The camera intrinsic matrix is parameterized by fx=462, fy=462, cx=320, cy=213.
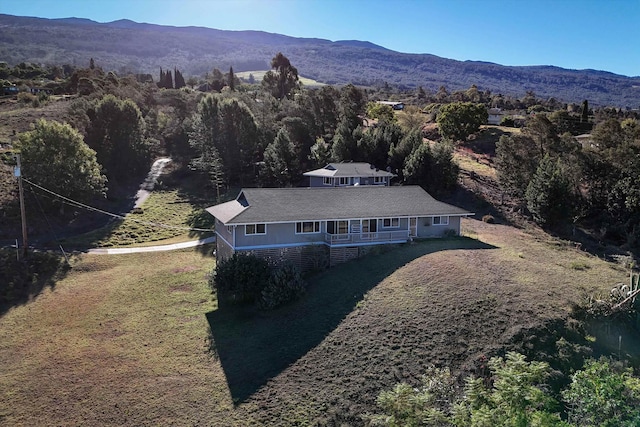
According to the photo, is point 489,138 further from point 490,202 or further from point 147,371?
point 147,371

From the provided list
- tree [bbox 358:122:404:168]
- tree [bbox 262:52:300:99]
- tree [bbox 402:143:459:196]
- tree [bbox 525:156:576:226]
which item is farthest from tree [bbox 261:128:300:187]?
tree [bbox 262:52:300:99]

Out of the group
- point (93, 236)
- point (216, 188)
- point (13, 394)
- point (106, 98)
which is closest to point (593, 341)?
point (13, 394)

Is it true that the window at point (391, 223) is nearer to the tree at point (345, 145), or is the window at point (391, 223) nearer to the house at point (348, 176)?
the house at point (348, 176)

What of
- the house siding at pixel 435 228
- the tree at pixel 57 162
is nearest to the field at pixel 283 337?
the house siding at pixel 435 228

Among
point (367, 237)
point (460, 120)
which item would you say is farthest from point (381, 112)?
point (367, 237)

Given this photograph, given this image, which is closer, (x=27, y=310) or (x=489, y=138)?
(x=27, y=310)

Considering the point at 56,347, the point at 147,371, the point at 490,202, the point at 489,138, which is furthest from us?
the point at 489,138

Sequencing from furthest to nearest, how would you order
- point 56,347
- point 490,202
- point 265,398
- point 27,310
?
1. point 490,202
2. point 27,310
3. point 56,347
4. point 265,398

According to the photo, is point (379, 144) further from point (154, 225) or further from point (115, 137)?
point (115, 137)

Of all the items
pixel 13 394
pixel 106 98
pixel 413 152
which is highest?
pixel 106 98
